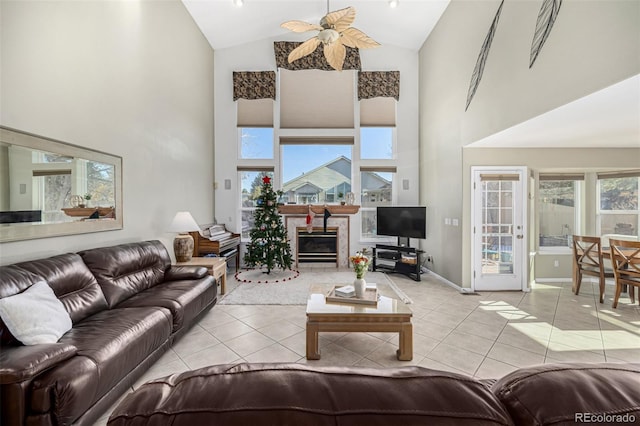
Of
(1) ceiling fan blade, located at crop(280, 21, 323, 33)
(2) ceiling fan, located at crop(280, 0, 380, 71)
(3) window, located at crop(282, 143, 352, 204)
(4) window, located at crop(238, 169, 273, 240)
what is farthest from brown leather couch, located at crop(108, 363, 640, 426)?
(4) window, located at crop(238, 169, 273, 240)

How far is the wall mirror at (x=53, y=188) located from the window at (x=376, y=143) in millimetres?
4825

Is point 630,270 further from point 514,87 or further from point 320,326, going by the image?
point 320,326

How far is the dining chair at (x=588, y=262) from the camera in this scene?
389cm

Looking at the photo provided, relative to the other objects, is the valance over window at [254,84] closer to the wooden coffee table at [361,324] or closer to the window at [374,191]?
the window at [374,191]

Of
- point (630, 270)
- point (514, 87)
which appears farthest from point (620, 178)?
point (514, 87)

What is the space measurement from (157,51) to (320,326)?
460cm

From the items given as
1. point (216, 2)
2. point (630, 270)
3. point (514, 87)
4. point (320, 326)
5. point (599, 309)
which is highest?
point (216, 2)

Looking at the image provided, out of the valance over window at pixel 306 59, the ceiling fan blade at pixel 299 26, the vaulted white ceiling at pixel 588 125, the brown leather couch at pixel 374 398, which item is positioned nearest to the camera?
the brown leather couch at pixel 374 398

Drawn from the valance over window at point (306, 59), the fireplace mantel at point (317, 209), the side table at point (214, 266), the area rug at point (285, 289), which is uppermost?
the valance over window at point (306, 59)

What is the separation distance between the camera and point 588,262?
4289 mm

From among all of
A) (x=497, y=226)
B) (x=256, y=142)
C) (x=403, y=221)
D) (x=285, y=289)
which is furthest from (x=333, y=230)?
(x=497, y=226)

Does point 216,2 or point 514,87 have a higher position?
point 216,2

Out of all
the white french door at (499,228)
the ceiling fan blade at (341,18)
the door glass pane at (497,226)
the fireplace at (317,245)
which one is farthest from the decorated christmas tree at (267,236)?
the door glass pane at (497,226)

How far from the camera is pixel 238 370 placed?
0.64m
